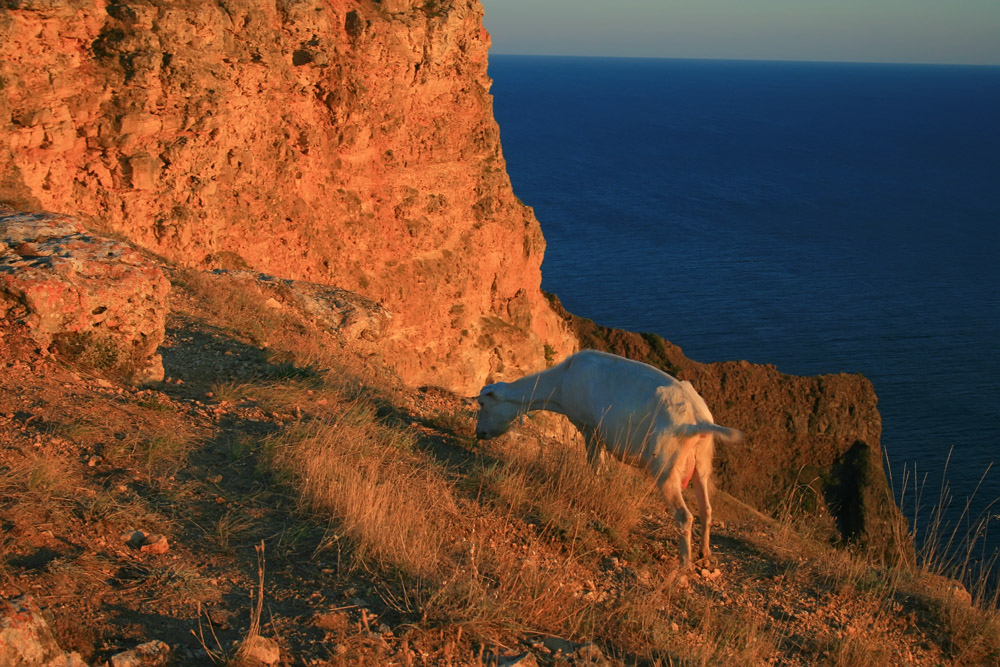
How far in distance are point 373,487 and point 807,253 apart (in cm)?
6551

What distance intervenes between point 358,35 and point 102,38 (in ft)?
19.3

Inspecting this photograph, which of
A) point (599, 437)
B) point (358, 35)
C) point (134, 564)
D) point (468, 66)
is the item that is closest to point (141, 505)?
point (134, 564)

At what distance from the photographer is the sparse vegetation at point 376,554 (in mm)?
4309

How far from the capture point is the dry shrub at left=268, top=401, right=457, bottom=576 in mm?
5094

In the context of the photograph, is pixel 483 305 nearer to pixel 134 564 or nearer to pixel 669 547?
pixel 669 547

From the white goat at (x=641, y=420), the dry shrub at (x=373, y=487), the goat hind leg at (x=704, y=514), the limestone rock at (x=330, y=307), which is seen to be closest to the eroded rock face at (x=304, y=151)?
the limestone rock at (x=330, y=307)

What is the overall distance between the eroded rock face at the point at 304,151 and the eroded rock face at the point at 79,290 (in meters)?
5.72

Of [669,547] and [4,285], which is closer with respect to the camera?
[669,547]

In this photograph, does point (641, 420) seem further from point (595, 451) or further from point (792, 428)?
point (792, 428)

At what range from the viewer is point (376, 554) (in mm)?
5059

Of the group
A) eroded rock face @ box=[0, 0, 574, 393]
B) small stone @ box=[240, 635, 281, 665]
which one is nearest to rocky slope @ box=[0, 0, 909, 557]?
eroded rock face @ box=[0, 0, 574, 393]

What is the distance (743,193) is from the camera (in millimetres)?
88062

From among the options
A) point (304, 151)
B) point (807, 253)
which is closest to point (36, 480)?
point (304, 151)

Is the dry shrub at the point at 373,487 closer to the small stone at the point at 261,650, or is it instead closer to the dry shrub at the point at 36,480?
the small stone at the point at 261,650
